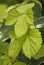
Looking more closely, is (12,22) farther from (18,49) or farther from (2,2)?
(2,2)

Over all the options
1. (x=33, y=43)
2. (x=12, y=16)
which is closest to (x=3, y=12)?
(x=12, y=16)

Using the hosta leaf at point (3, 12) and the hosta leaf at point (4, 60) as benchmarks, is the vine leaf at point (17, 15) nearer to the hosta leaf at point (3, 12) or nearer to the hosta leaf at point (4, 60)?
the hosta leaf at point (3, 12)

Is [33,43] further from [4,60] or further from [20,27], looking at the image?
[4,60]

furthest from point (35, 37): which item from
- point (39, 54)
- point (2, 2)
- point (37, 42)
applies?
point (2, 2)

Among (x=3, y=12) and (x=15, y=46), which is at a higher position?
(x=3, y=12)

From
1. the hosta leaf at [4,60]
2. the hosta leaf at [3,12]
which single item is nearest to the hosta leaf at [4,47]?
the hosta leaf at [4,60]

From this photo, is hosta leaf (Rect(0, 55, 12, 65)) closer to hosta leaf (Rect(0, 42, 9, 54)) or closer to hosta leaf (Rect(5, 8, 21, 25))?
hosta leaf (Rect(0, 42, 9, 54))
